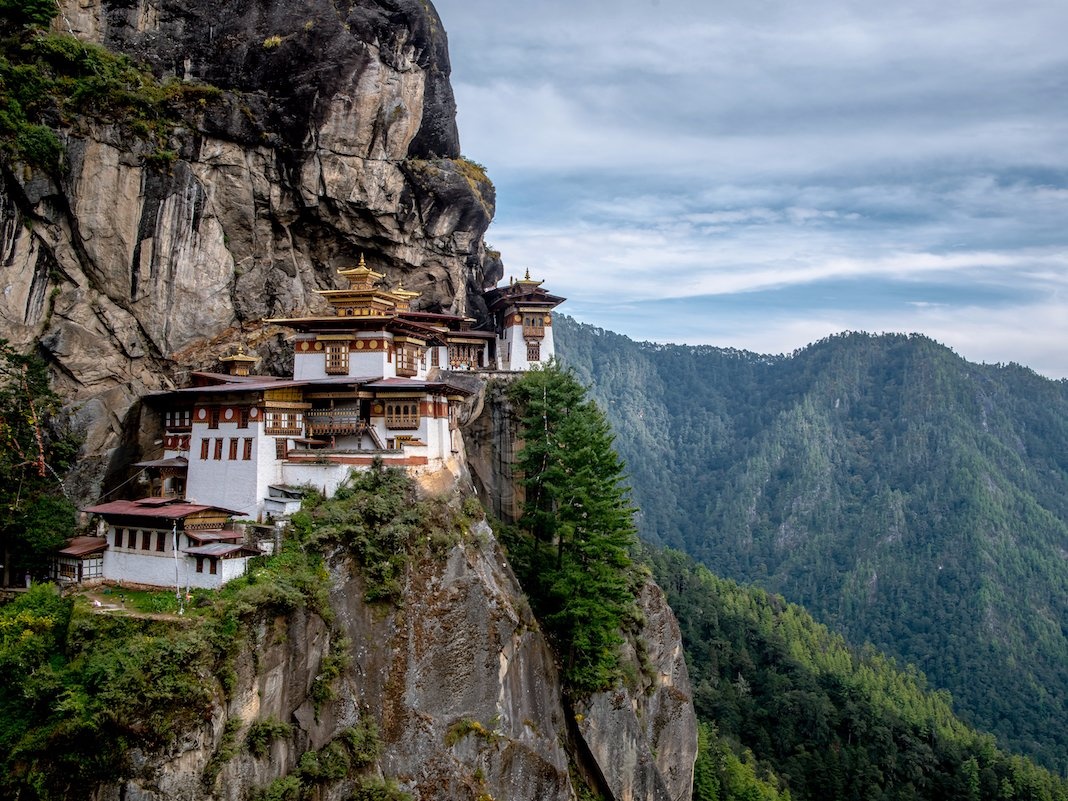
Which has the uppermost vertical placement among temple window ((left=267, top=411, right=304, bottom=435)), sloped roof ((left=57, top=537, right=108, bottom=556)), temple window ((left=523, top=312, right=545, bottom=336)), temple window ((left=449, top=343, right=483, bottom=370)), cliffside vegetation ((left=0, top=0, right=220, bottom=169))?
cliffside vegetation ((left=0, top=0, right=220, bottom=169))

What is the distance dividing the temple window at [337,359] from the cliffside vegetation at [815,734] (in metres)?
40.3

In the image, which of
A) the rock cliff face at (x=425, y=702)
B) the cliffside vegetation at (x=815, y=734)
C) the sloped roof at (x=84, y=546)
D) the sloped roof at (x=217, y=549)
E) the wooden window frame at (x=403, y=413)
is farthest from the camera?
the cliffside vegetation at (x=815, y=734)

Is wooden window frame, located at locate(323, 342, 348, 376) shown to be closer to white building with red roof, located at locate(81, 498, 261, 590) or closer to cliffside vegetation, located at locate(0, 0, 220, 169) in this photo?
white building with red roof, located at locate(81, 498, 261, 590)

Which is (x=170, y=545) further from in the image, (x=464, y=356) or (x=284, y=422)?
(x=464, y=356)

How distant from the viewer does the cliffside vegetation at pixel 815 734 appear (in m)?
75.5

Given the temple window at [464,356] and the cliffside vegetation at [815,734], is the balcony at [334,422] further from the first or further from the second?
the cliffside vegetation at [815,734]

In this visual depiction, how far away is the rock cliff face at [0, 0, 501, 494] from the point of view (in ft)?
127

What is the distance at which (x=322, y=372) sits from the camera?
40969 millimetres

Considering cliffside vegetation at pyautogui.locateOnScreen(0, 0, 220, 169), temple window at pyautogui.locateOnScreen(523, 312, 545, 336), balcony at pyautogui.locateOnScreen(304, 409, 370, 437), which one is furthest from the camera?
temple window at pyautogui.locateOnScreen(523, 312, 545, 336)

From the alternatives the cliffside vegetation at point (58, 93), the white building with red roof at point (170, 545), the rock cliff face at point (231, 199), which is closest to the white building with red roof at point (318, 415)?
the white building with red roof at point (170, 545)

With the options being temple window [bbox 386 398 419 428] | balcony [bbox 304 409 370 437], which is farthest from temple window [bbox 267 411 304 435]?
temple window [bbox 386 398 419 428]

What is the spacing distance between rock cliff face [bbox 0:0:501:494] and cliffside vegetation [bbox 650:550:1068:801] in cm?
4485

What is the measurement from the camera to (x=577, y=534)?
4022 cm

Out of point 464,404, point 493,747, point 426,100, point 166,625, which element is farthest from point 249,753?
point 426,100
